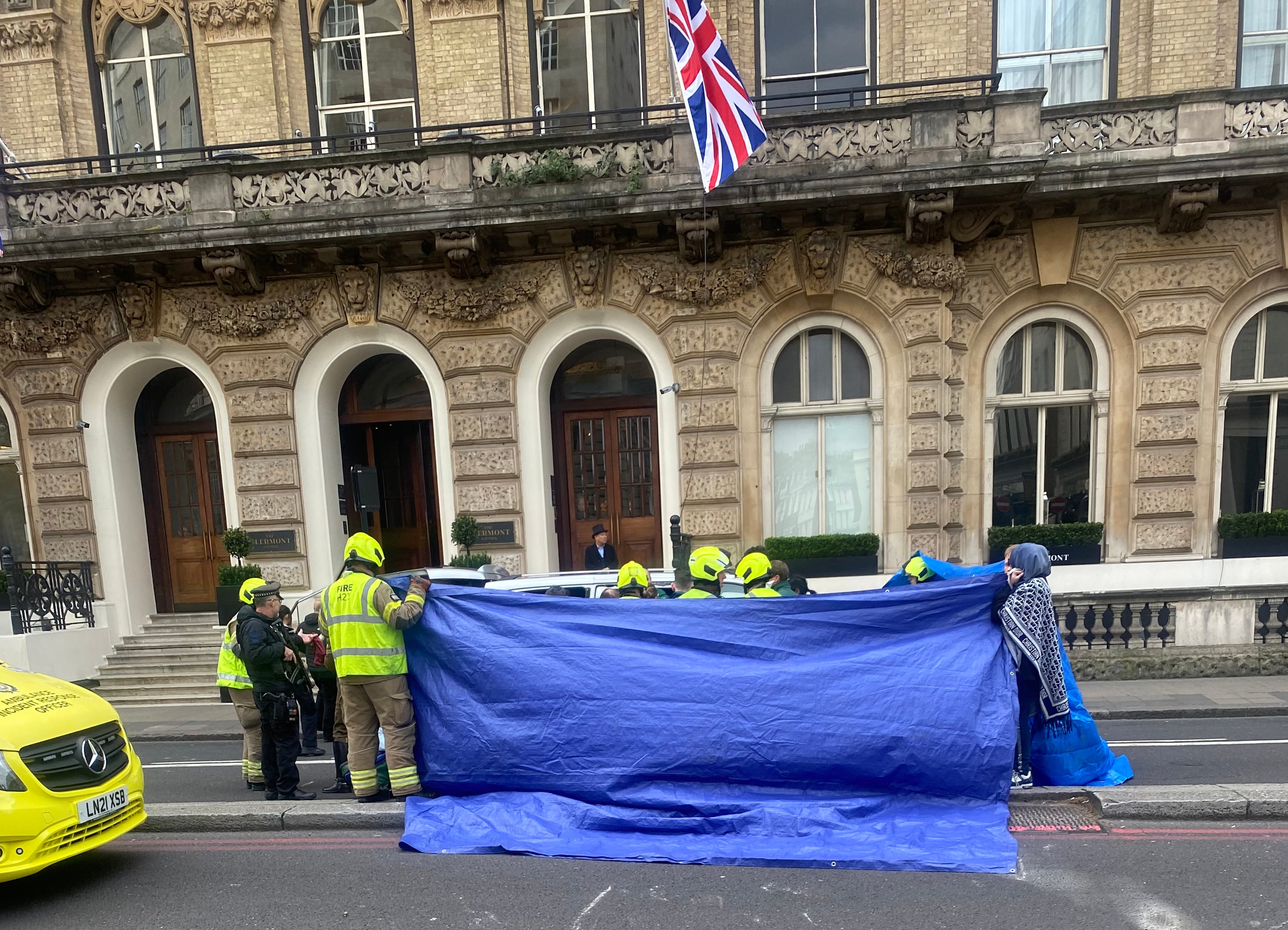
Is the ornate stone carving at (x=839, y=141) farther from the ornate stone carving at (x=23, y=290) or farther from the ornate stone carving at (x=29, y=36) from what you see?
the ornate stone carving at (x=29, y=36)

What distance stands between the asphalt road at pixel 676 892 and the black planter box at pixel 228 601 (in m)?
6.09

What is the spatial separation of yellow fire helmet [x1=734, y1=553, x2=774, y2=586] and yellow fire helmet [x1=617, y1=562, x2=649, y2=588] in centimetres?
105

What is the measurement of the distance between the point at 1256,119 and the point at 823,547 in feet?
26.4

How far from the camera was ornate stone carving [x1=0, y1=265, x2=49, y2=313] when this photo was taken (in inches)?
406

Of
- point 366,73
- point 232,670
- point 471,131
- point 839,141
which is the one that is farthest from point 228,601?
point 839,141

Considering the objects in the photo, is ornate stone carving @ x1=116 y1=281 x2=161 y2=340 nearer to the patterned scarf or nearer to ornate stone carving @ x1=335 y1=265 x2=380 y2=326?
ornate stone carving @ x1=335 y1=265 x2=380 y2=326

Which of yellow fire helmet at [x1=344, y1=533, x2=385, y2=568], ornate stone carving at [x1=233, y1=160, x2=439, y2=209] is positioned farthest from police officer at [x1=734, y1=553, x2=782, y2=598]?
ornate stone carving at [x1=233, y1=160, x2=439, y2=209]

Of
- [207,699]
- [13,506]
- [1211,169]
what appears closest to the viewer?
[1211,169]

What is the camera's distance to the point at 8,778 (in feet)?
12.6

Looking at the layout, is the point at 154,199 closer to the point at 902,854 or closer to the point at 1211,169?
the point at 902,854

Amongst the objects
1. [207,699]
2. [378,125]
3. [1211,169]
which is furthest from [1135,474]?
[207,699]

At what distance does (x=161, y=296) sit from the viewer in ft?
35.0

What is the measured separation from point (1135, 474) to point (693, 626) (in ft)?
28.1

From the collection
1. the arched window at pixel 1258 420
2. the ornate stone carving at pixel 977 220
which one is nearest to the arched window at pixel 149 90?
the ornate stone carving at pixel 977 220
